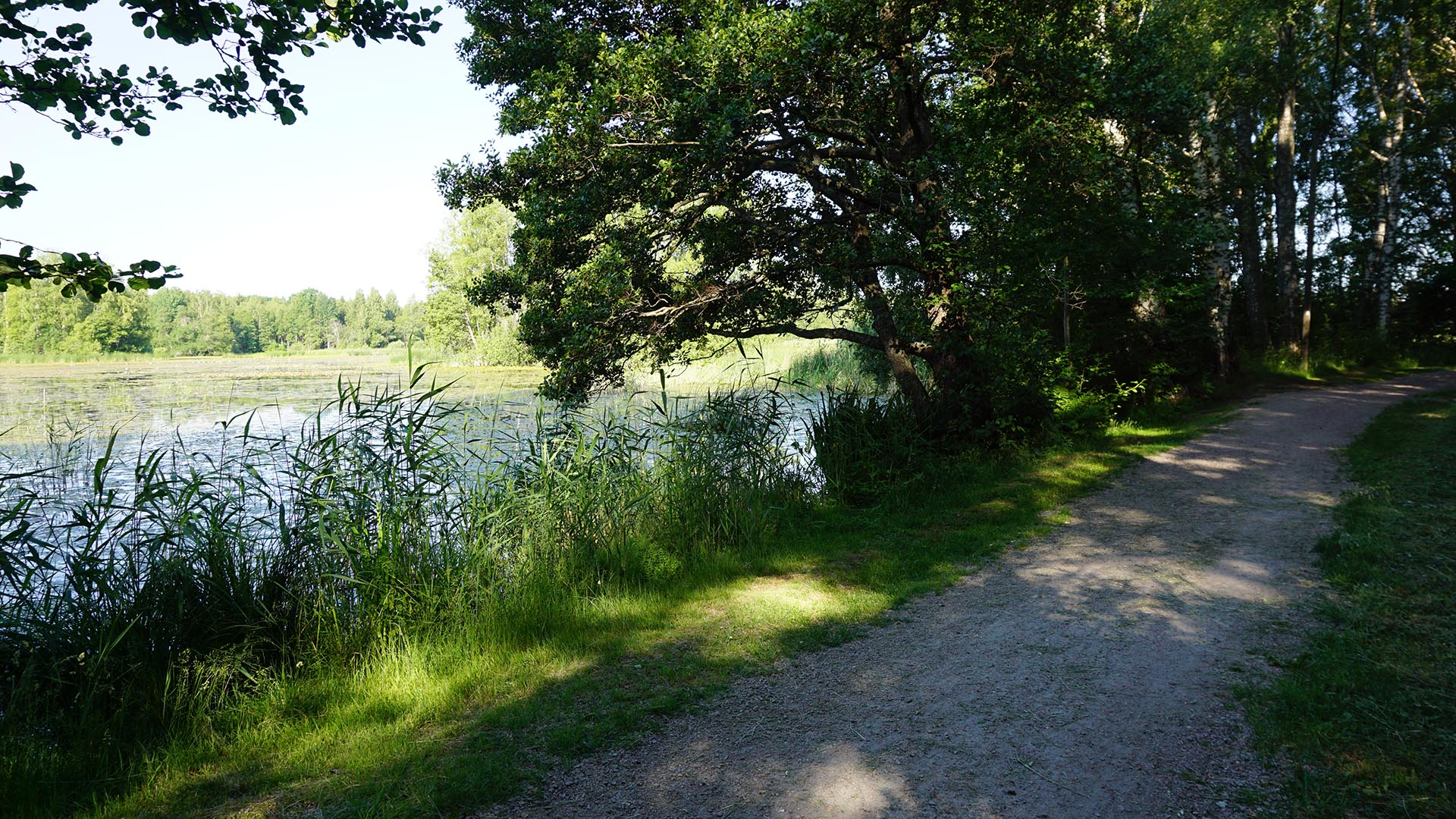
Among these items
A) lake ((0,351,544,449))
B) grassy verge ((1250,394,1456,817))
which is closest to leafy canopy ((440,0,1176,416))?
lake ((0,351,544,449))

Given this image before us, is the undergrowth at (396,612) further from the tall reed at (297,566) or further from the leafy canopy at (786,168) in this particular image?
the leafy canopy at (786,168)

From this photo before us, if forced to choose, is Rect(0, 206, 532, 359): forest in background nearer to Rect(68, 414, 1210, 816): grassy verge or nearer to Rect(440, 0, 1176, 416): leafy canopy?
Rect(440, 0, 1176, 416): leafy canopy

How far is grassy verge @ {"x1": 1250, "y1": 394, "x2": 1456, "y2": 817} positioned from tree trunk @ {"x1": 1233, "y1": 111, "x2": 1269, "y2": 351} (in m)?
16.4

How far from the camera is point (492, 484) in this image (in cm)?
621

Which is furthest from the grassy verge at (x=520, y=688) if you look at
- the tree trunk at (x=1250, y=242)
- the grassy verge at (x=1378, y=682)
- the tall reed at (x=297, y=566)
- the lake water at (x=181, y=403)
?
the tree trunk at (x=1250, y=242)

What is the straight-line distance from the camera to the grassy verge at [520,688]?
131 inches

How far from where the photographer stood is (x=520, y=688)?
14.1ft

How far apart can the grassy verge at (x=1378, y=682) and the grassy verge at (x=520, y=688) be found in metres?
2.31

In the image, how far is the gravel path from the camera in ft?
10.3

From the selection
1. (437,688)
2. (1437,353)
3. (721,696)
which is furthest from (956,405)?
(1437,353)

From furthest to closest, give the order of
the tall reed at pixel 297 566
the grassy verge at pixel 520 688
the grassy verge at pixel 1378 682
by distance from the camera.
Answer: the tall reed at pixel 297 566 < the grassy verge at pixel 520 688 < the grassy verge at pixel 1378 682

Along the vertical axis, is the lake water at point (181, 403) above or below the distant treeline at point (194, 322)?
below

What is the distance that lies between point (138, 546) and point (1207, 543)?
754cm

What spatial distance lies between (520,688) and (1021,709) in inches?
101
